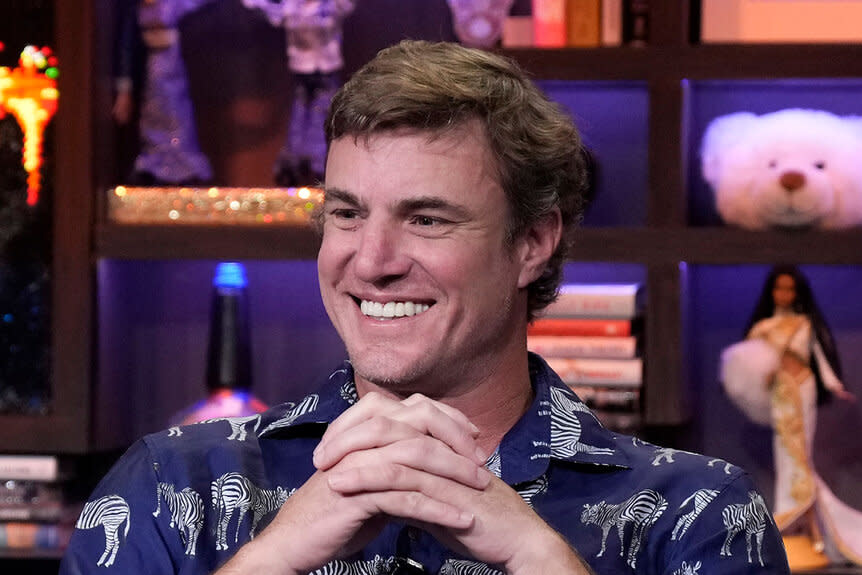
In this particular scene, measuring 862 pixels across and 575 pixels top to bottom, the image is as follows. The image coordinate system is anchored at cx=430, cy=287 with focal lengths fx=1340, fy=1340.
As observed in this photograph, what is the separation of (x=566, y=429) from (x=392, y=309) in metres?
0.23

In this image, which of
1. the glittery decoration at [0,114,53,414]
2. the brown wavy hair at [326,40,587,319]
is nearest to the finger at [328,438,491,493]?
the brown wavy hair at [326,40,587,319]

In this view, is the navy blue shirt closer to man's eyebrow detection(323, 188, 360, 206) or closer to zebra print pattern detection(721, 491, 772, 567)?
zebra print pattern detection(721, 491, 772, 567)

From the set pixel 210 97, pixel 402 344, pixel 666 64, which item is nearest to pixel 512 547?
pixel 402 344

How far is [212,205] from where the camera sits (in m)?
2.47

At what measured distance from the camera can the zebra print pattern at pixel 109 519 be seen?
1.29m

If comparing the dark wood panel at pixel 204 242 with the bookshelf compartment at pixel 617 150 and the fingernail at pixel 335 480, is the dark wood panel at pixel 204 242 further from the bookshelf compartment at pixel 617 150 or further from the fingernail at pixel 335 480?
the fingernail at pixel 335 480

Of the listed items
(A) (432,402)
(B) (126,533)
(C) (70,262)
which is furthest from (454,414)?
(C) (70,262)

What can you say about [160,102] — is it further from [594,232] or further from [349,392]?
[349,392]

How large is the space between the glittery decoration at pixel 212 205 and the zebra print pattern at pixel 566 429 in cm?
110

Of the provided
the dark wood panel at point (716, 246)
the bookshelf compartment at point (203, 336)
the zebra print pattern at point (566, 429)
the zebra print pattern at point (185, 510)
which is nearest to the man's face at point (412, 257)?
the zebra print pattern at point (566, 429)

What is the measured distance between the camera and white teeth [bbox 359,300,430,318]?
130 cm

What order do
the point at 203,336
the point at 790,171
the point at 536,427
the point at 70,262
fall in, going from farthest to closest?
1. the point at 203,336
2. the point at 70,262
3. the point at 790,171
4. the point at 536,427

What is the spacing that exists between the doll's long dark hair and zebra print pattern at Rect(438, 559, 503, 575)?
126 centimetres

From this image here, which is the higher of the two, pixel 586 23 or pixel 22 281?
pixel 586 23
